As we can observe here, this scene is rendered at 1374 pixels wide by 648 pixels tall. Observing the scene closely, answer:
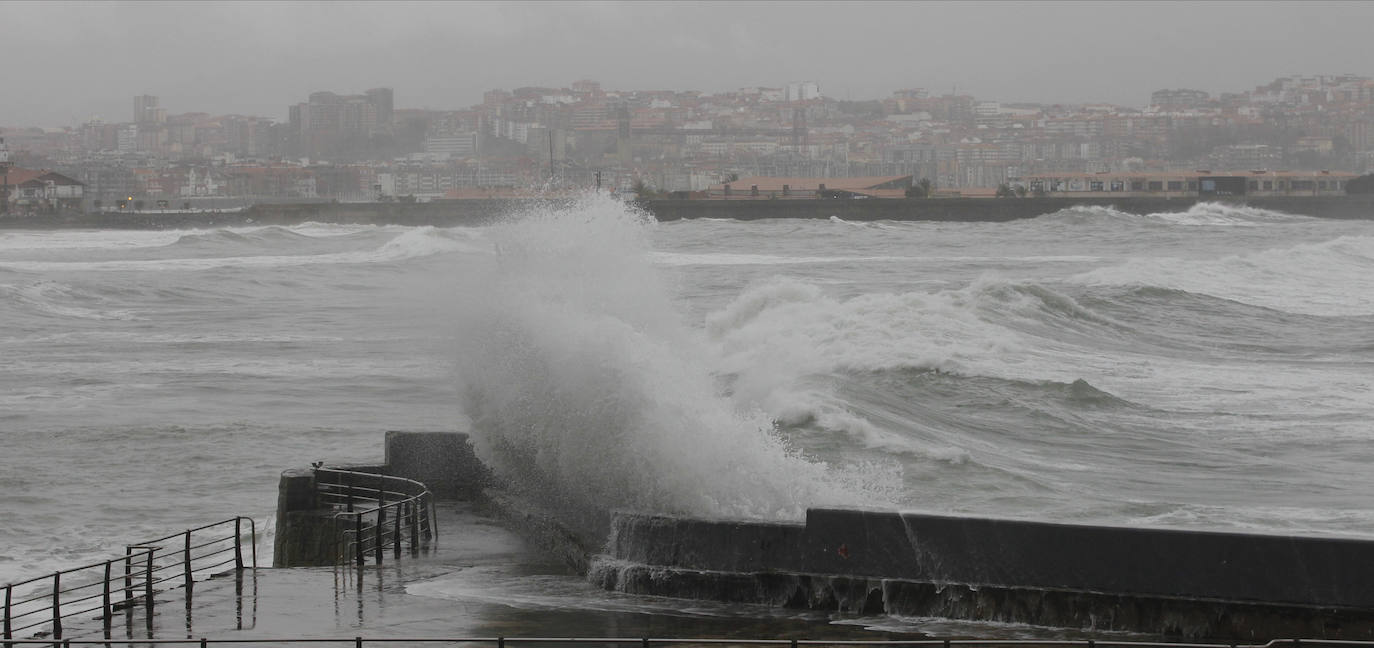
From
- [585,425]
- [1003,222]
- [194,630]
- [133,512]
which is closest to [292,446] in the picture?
[133,512]

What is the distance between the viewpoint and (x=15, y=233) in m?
91.1

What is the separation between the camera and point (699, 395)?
11.2 meters

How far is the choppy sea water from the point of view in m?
11.1

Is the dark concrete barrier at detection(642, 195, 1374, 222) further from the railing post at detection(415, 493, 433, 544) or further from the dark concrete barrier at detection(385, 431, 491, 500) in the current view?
the railing post at detection(415, 493, 433, 544)

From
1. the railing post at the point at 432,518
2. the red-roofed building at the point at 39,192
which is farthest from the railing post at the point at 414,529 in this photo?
the red-roofed building at the point at 39,192

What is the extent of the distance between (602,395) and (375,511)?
1.76m

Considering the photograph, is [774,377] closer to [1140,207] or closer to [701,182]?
[1140,207]

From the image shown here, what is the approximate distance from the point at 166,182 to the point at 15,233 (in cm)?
8470

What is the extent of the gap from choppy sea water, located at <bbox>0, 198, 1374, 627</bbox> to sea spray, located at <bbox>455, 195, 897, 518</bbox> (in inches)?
1.0

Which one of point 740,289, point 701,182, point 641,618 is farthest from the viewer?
point 701,182

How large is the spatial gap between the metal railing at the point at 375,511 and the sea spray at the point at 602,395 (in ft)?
2.69

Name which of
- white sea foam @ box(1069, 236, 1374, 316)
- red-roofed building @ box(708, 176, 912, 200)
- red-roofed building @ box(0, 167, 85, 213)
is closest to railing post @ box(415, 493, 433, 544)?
white sea foam @ box(1069, 236, 1374, 316)

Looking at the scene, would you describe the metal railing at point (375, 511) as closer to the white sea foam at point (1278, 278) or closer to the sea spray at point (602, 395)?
the sea spray at point (602, 395)

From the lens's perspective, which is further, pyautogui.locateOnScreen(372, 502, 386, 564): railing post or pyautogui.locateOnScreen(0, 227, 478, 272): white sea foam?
pyautogui.locateOnScreen(0, 227, 478, 272): white sea foam
